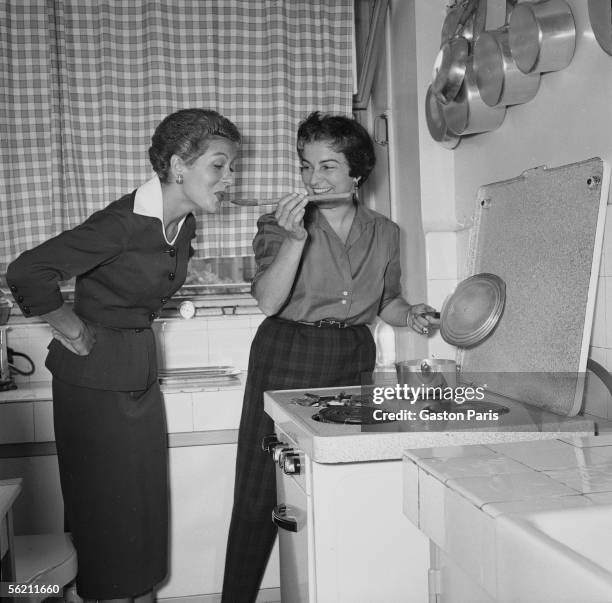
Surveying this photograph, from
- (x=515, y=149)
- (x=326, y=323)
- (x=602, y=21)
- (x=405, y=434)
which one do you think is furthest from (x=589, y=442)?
(x=326, y=323)

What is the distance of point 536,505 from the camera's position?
0.80 meters

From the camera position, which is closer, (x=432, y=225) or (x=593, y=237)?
Answer: (x=593, y=237)

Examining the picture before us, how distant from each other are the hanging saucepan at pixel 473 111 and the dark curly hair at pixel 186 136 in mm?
627

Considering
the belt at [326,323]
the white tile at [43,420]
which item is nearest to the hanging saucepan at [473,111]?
the belt at [326,323]

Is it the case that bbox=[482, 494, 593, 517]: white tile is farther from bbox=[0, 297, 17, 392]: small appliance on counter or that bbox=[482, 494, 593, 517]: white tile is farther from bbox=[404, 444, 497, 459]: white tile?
bbox=[0, 297, 17, 392]: small appliance on counter

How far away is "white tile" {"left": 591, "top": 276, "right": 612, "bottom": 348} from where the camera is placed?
1547 millimetres

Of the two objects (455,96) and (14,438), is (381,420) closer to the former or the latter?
(455,96)

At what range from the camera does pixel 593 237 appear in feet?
4.77

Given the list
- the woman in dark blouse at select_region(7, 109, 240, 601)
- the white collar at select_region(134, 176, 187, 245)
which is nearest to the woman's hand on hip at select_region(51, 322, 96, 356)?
the woman in dark blouse at select_region(7, 109, 240, 601)

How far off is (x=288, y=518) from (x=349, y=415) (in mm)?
268

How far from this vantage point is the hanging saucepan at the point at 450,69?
194 centimetres

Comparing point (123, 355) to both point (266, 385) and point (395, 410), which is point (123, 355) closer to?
point (266, 385)

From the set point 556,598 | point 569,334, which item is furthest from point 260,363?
point 556,598

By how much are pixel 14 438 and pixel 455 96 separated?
1.68 meters
